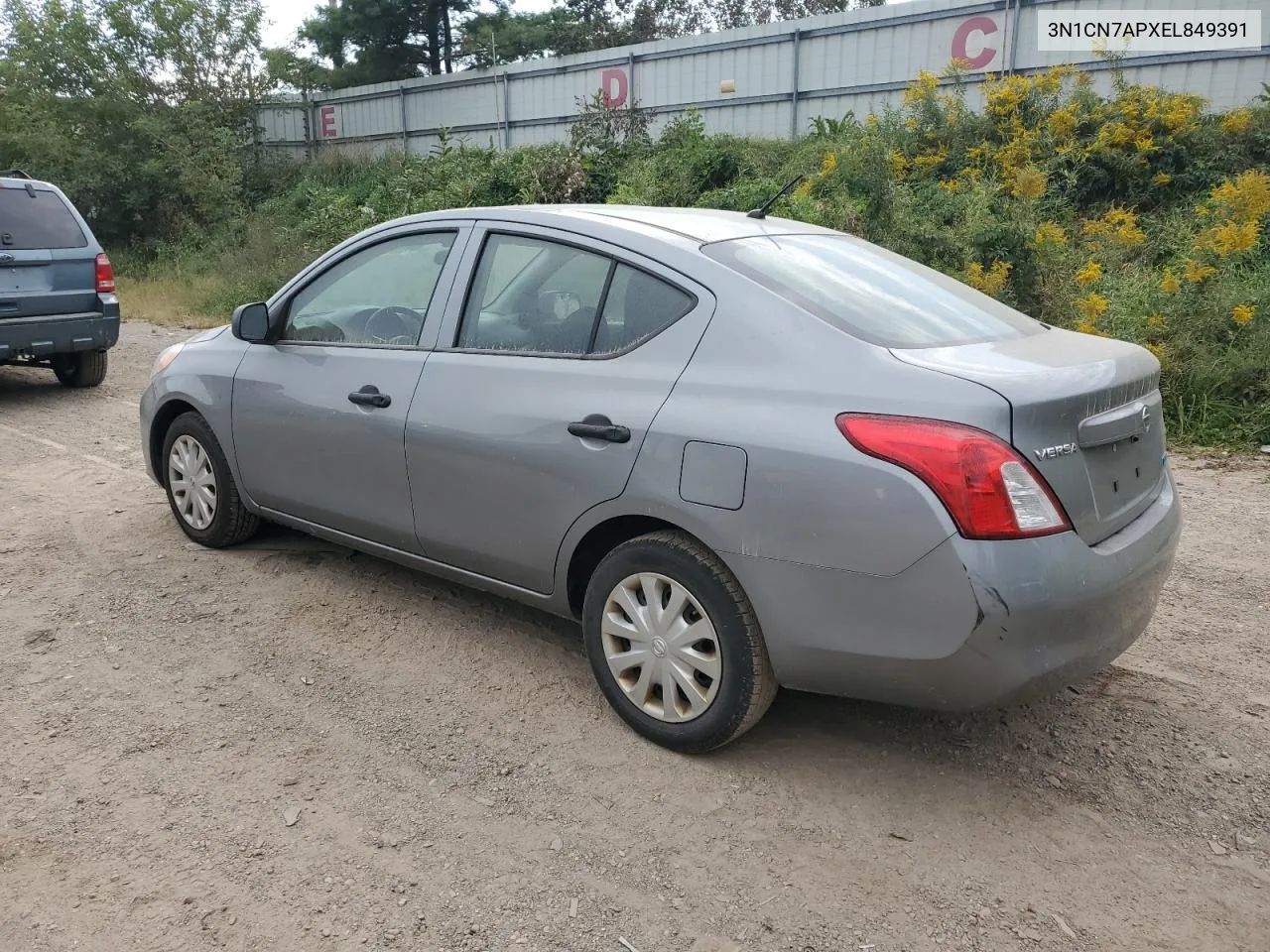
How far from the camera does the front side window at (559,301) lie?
3.21m

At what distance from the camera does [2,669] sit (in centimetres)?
369

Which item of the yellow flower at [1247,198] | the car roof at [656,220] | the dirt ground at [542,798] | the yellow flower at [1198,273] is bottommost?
the dirt ground at [542,798]

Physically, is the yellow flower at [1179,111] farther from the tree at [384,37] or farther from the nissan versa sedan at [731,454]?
the tree at [384,37]

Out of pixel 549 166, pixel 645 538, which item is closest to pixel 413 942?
pixel 645 538

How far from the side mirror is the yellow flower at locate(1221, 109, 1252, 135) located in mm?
10761

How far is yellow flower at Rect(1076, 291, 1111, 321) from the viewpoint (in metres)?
7.84

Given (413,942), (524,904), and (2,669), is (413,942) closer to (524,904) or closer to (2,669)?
(524,904)

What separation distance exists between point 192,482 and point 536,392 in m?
2.36

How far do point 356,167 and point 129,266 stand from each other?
5.20m

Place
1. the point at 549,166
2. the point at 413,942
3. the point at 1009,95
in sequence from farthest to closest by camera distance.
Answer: the point at 549,166, the point at 1009,95, the point at 413,942

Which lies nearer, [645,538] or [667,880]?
[667,880]

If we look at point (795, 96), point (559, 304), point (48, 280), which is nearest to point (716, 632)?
point (559, 304)

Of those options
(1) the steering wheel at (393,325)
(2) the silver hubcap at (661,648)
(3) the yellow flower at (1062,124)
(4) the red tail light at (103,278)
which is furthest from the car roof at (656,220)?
(3) the yellow flower at (1062,124)

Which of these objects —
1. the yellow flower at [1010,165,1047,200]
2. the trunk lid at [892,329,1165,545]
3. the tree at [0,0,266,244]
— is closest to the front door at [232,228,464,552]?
the trunk lid at [892,329,1165,545]
